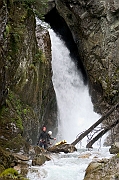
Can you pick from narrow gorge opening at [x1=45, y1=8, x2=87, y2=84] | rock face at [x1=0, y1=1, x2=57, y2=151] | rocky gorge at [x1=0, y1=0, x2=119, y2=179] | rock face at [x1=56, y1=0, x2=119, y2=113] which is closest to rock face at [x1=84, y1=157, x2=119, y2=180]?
rocky gorge at [x1=0, y1=0, x2=119, y2=179]

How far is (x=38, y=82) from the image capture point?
14797 millimetres

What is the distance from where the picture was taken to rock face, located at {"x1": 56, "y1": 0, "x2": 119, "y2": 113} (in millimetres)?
21000

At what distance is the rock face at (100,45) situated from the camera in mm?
21000

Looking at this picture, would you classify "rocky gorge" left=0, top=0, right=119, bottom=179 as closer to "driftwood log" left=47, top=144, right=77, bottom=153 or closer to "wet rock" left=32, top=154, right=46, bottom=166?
"wet rock" left=32, top=154, right=46, bottom=166

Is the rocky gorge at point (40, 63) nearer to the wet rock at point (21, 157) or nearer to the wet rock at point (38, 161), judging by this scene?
the wet rock at point (21, 157)

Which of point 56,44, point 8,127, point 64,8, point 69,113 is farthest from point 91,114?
point 8,127

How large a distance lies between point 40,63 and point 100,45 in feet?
26.4

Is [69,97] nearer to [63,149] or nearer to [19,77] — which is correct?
[19,77]

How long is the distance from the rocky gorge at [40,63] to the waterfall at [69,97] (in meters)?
0.84

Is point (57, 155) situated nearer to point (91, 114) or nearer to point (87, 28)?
point (91, 114)

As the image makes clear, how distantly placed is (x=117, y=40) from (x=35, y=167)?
15248 millimetres

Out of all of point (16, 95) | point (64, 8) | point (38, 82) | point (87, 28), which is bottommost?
point (16, 95)

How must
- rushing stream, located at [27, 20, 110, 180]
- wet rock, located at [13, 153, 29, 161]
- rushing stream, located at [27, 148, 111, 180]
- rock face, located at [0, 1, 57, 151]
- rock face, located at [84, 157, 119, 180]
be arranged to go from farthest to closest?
rushing stream, located at [27, 20, 110, 180]
rock face, located at [0, 1, 57, 151]
wet rock, located at [13, 153, 29, 161]
rushing stream, located at [27, 148, 111, 180]
rock face, located at [84, 157, 119, 180]

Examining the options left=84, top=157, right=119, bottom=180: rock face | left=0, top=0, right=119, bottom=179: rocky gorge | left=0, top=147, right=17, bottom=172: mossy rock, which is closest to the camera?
left=84, top=157, right=119, bottom=180: rock face
